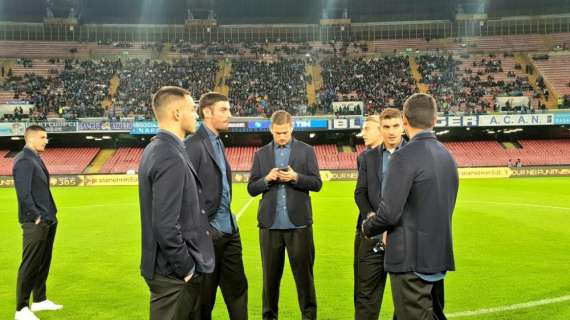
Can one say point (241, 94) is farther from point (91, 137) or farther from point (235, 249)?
point (235, 249)

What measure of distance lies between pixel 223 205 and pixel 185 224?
56.4 inches

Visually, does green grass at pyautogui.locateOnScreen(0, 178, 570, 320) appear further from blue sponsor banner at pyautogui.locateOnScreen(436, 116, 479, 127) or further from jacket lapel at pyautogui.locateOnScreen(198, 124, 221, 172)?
blue sponsor banner at pyautogui.locateOnScreen(436, 116, 479, 127)

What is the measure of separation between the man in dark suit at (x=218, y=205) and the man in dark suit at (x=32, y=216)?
2.98m

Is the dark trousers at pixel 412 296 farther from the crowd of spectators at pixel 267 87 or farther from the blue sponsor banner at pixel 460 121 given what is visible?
the crowd of spectators at pixel 267 87

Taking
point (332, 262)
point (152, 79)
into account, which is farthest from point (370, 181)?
point (152, 79)

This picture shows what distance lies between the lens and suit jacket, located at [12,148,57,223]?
7770 mm

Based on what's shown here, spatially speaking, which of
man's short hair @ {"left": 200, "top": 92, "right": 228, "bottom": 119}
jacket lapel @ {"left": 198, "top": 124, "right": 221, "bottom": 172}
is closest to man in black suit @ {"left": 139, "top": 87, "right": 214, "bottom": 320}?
jacket lapel @ {"left": 198, "top": 124, "right": 221, "bottom": 172}

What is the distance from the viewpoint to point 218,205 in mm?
6102

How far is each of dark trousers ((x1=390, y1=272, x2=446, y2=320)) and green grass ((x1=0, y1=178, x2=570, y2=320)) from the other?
3.02m

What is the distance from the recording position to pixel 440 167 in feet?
16.0

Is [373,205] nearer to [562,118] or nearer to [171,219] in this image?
[171,219]

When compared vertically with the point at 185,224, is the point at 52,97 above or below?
above

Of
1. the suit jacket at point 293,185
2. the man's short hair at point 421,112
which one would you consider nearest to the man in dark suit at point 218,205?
the suit jacket at point 293,185

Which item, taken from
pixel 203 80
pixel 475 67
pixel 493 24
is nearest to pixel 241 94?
pixel 203 80
